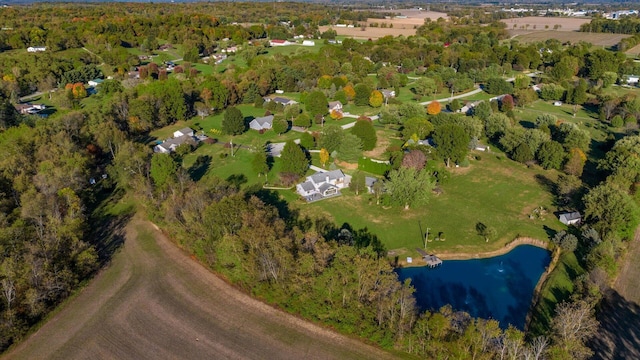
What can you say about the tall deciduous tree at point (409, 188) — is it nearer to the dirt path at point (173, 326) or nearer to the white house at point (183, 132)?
the dirt path at point (173, 326)

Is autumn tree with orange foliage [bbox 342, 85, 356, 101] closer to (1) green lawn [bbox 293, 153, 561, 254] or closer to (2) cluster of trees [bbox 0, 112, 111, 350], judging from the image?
(1) green lawn [bbox 293, 153, 561, 254]

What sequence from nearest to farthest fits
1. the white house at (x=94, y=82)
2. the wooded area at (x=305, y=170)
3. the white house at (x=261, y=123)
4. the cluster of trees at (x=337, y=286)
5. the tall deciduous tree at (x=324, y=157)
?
1. the cluster of trees at (x=337, y=286)
2. the wooded area at (x=305, y=170)
3. the tall deciduous tree at (x=324, y=157)
4. the white house at (x=261, y=123)
5. the white house at (x=94, y=82)

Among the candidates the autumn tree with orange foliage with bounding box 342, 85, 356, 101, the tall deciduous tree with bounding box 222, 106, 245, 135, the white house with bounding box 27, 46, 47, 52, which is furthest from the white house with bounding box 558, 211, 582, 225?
the white house with bounding box 27, 46, 47, 52

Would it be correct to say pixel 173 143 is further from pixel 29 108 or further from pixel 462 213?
pixel 462 213

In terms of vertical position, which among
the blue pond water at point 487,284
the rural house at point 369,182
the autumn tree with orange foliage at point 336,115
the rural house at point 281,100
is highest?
the rural house at point 281,100

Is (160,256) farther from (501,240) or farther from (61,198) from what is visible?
(501,240)

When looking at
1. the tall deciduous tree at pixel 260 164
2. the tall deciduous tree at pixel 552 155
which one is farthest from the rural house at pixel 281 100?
the tall deciduous tree at pixel 552 155

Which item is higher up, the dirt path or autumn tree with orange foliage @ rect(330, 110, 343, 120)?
autumn tree with orange foliage @ rect(330, 110, 343, 120)
